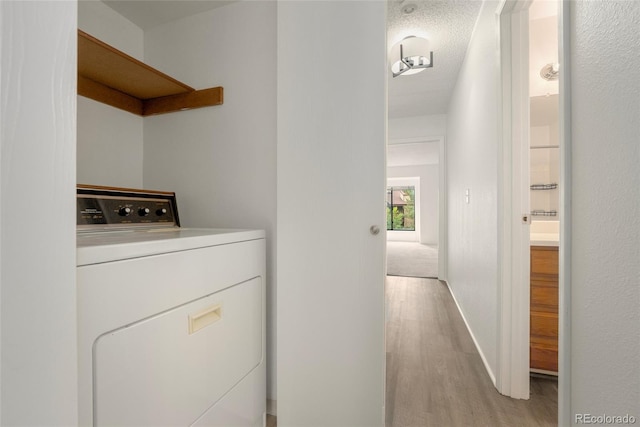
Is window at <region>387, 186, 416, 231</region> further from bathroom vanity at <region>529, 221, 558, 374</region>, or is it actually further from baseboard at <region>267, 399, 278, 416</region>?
baseboard at <region>267, 399, 278, 416</region>

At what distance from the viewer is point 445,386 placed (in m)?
1.53

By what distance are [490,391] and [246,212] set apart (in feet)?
5.41

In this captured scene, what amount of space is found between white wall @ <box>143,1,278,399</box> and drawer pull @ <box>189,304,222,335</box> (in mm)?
422

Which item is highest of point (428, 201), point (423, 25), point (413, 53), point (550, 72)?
point (423, 25)

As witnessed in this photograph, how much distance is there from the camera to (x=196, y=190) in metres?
1.54

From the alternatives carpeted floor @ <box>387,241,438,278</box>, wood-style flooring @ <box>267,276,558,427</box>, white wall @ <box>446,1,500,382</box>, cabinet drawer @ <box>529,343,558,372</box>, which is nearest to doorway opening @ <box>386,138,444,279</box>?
carpeted floor @ <box>387,241,438,278</box>

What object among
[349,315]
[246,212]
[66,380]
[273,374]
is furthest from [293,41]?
[273,374]

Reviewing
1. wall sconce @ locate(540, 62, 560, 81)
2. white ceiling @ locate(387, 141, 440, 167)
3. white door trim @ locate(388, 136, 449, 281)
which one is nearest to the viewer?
wall sconce @ locate(540, 62, 560, 81)

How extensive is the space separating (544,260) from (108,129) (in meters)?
2.57

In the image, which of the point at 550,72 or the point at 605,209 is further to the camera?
the point at 550,72

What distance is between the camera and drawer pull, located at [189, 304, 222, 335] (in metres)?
0.85

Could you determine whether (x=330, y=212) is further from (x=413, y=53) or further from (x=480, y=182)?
(x=413, y=53)

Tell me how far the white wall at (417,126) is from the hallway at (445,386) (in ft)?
8.57

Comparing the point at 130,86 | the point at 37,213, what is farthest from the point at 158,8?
the point at 37,213
